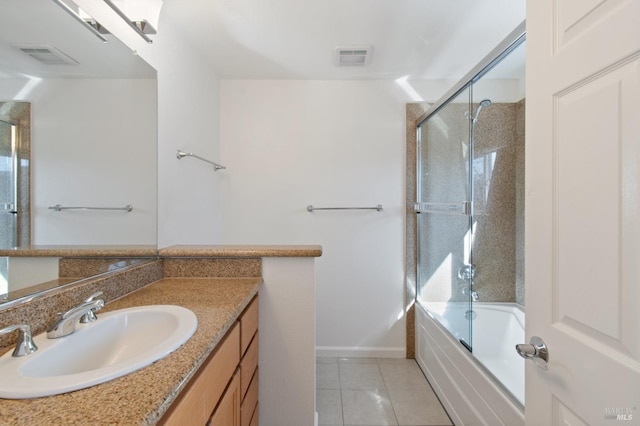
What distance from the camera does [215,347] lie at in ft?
2.67

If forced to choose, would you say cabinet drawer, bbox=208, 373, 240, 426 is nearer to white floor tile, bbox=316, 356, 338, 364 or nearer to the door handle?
the door handle

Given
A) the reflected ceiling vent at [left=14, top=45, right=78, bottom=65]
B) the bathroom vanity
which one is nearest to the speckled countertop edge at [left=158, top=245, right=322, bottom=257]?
the bathroom vanity

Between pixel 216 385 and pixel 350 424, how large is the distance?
115cm

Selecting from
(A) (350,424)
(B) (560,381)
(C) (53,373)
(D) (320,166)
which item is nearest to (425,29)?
(D) (320,166)

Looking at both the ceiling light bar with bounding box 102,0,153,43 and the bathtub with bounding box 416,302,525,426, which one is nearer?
the ceiling light bar with bounding box 102,0,153,43

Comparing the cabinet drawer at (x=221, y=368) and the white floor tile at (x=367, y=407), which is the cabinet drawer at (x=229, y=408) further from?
the white floor tile at (x=367, y=407)

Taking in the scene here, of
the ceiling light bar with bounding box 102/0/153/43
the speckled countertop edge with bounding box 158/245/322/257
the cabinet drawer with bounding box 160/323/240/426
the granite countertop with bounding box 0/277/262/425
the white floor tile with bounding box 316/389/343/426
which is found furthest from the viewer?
the white floor tile with bounding box 316/389/343/426

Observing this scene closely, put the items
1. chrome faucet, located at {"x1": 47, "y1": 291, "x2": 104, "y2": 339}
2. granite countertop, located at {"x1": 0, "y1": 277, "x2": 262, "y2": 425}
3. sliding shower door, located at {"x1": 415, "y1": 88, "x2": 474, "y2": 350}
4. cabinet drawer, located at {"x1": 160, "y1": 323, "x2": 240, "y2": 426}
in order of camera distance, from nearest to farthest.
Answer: granite countertop, located at {"x1": 0, "y1": 277, "x2": 262, "y2": 425} < cabinet drawer, located at {"x1": 160, "y1": 323, "x2": 240, "y2": 426} < chrome faucet, located at {"x1": 47, "y1": 291, "x2": 104, "y2": 339} < sliding shower door, located at {"x1": 415, "y1": 88, "x2": 474, "y2": 350}

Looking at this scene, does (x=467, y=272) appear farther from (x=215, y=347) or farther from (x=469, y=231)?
(x=215, y=347)

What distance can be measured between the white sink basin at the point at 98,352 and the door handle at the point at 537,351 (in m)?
0.93

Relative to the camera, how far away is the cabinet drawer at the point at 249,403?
104 centimetres

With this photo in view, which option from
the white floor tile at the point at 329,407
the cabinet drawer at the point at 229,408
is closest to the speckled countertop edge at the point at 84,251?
the cabinet drawer at the point at 229,408

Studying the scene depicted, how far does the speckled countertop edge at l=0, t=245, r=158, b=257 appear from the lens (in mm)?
795

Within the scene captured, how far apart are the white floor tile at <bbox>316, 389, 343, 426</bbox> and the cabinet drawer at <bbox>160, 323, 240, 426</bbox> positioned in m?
0.93
